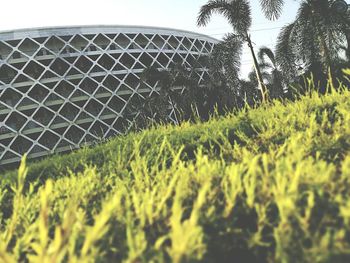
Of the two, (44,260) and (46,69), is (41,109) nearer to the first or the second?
(46,69)

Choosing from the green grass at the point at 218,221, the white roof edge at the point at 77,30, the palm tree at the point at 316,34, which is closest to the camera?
the green grass at the point at 218,221

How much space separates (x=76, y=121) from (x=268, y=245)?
4647 centimetres

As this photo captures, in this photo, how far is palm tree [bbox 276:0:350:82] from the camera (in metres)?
14.4

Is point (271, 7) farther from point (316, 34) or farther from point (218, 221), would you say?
point (218, 221)

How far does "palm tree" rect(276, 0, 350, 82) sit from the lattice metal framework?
1074 inches

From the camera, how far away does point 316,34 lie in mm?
14727

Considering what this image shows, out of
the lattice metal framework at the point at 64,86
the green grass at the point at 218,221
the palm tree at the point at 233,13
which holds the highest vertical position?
the lattice metal framework at the point at 64,86

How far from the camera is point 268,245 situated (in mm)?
1148

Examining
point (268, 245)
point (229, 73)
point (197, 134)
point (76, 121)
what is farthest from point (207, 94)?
point (268, 245)

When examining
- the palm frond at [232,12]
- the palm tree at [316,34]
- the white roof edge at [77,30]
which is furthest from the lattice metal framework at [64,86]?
the palm tree at [316,34]

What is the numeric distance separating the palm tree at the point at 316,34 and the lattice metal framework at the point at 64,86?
2729 centimetres

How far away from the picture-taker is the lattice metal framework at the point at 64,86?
4341cm

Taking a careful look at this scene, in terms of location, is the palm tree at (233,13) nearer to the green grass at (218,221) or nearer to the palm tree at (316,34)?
the palm tree at (316,34)

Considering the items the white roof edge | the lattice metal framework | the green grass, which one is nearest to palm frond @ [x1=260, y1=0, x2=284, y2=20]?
the green grass
